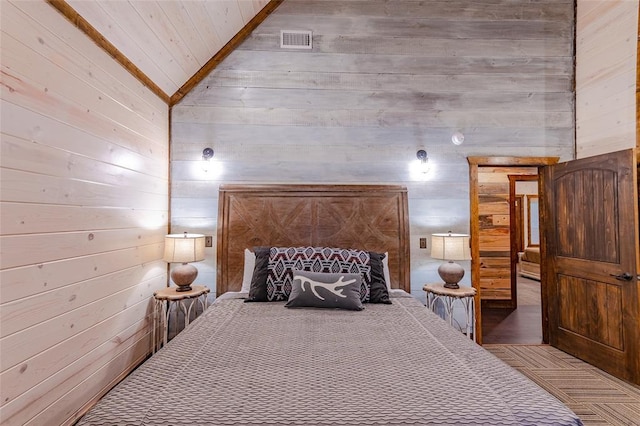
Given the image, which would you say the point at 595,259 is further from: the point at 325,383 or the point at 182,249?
the point at 182,249

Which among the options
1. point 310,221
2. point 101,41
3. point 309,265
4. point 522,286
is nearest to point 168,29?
point 101,41

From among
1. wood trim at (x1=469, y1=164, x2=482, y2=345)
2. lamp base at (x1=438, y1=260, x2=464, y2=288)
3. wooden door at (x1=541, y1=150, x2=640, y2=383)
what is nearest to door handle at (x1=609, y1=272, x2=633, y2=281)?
wooden door at (x1=541, y1=150, x2=640, y2=383)

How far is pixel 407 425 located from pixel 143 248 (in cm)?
246

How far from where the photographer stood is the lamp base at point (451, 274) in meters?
3.02

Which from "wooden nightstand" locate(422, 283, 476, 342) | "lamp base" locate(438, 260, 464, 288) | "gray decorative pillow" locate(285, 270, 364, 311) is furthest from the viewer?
"lamp base" locate(438, 260, 464, 288)

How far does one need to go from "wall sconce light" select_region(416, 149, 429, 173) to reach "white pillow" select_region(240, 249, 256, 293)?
70.4 inches

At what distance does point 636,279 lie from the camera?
2.65 meters

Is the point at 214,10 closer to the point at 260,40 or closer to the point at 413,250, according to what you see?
the point at 260,40

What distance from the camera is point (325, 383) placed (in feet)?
4.37

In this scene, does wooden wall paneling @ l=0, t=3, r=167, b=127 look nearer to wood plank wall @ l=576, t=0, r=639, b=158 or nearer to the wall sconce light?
the wall sconce light

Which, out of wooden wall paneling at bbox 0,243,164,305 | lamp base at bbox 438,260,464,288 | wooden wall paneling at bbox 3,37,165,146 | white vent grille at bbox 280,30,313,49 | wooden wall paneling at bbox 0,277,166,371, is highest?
white vent grille at bbox 280,30,313,49

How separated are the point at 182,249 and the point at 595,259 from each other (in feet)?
11.4

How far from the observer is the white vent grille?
337 cm

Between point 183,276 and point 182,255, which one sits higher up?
point 182,255
